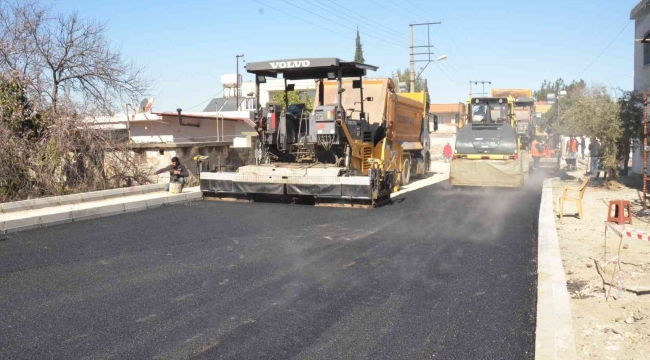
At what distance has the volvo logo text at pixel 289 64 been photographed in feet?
39.9

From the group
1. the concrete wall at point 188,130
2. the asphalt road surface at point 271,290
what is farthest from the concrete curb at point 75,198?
the concrete wall at point 188,130

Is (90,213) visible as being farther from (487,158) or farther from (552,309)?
(487,158)

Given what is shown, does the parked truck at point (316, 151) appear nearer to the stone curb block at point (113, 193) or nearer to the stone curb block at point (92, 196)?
the stone curb block at point (113, 193)

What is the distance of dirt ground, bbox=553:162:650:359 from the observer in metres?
4.27

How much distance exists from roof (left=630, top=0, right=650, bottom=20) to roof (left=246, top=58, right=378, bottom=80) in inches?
439

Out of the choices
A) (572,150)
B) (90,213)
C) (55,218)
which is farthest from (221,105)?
(55,218)

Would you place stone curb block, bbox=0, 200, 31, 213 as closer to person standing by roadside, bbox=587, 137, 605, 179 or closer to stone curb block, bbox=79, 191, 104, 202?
stone curb block, bbox=79, 191, 104, 202

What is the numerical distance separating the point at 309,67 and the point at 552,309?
27.5 ft

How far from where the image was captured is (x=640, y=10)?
18.9m

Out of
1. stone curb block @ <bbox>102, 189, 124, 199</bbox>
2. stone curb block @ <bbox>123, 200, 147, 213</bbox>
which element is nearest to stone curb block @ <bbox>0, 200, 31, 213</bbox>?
stone curb block @ <bbox>123, 200, 147, 213</bbox>

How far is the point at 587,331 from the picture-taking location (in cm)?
454

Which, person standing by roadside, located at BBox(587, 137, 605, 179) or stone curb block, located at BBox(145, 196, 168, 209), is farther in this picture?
person standing by roadside, located at BBox(587, 137, 605, 179)

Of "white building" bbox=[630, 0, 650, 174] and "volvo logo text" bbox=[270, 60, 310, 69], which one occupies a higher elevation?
"white building" bbox=[630, 0, 650, 174]

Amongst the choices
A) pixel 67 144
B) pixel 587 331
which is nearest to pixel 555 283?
pixel 587 331
